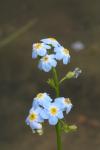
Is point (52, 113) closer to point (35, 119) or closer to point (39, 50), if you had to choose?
point (35, 119)

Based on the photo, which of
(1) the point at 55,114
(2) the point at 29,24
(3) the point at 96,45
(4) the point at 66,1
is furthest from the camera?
(4) the point at 66,1

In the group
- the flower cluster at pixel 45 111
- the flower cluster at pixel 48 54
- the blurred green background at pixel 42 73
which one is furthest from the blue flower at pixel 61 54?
the blurred green background at pixel 42 73

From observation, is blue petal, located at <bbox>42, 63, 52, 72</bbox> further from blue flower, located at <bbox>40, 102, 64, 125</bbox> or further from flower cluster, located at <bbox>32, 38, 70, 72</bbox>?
blue flower, located at <bbox>40, 102, 64, 125</bbox>

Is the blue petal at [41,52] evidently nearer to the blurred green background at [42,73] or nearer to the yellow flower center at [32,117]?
the yellow flower center at [32,117]

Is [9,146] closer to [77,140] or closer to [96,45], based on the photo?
[77,140]

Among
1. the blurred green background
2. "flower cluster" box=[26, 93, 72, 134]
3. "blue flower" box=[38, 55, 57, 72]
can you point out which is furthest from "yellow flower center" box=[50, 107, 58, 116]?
the blurred green background

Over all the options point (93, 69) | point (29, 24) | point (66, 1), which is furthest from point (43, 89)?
point (66, 1)

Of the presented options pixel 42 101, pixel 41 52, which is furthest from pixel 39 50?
pixel 42 101

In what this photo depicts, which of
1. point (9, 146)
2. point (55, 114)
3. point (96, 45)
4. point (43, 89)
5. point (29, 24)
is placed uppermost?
point (29, 24)
